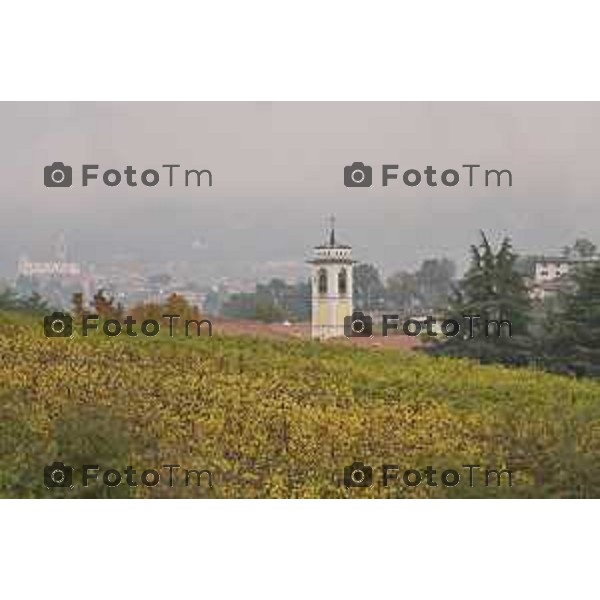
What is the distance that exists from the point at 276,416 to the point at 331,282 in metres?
0.83

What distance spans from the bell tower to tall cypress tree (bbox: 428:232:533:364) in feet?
1.93

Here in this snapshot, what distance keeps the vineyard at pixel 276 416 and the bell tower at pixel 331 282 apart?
22 cm

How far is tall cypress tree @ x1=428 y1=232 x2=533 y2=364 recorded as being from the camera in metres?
9.31

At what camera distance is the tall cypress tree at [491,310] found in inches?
367

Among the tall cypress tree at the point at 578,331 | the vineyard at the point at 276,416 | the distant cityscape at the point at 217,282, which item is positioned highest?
the distant cityscape at the point at 217,282

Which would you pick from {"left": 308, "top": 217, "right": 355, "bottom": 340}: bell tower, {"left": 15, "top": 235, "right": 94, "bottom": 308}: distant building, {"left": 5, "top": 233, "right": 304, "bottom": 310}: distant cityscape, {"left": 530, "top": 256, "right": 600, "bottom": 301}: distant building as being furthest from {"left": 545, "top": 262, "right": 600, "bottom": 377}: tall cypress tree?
{"left": 15, "top": 235, "right": 94, "bottom": 308}: distant building

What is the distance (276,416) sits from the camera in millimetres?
9281

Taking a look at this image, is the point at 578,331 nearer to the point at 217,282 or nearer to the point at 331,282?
the point at 331,282

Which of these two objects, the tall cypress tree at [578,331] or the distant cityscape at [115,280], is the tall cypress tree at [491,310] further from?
the distant cityscape at [115,280]

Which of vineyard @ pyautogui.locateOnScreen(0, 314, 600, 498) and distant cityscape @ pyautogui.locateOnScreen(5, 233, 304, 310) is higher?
distant cityscape @ pyautogui.locateOnScreen(5, 233, 304, 310)

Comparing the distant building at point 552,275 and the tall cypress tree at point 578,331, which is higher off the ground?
the distant building at point 552,275

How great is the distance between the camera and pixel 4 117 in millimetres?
9039

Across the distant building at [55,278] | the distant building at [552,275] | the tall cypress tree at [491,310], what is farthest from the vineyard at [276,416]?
the distant building at [552,275]

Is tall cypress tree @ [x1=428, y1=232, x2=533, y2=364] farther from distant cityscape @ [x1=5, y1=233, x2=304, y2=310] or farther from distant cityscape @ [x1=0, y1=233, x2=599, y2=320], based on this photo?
distant cityscape @ [x1=5, y1=233, x2=304, y2=310]
